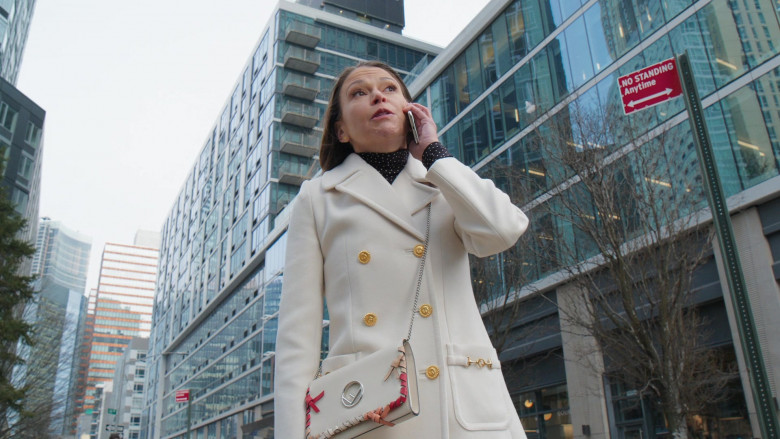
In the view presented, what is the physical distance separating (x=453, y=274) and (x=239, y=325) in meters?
49.4

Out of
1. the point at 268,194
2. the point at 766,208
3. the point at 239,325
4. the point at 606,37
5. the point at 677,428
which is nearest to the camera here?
the point at 677,428

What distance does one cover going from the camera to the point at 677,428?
11391mm

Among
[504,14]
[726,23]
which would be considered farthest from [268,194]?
[726,23]

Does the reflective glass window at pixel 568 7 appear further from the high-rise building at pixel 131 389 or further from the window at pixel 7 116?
the high-rise building at pixel 131 389

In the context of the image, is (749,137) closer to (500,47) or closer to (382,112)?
(500,47)

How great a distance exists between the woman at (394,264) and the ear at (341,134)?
12 millimetres

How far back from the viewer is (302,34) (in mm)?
48438

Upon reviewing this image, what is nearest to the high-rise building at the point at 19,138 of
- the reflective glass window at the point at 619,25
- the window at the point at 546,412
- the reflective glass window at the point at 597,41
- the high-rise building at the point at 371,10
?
the high-rise building at the point at 371,10

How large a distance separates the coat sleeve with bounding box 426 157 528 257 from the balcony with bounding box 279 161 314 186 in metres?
43.8

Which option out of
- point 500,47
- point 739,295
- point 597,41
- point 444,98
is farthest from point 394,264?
point 444,98

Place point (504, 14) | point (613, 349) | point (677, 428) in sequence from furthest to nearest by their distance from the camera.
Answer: point (504, 14) < point (613, 349) < point (677, 428)

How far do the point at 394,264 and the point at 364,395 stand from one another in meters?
0.49

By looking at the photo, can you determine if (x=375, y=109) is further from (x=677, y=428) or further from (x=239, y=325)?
(x=239, y=325)

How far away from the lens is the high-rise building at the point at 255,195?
44281mm
